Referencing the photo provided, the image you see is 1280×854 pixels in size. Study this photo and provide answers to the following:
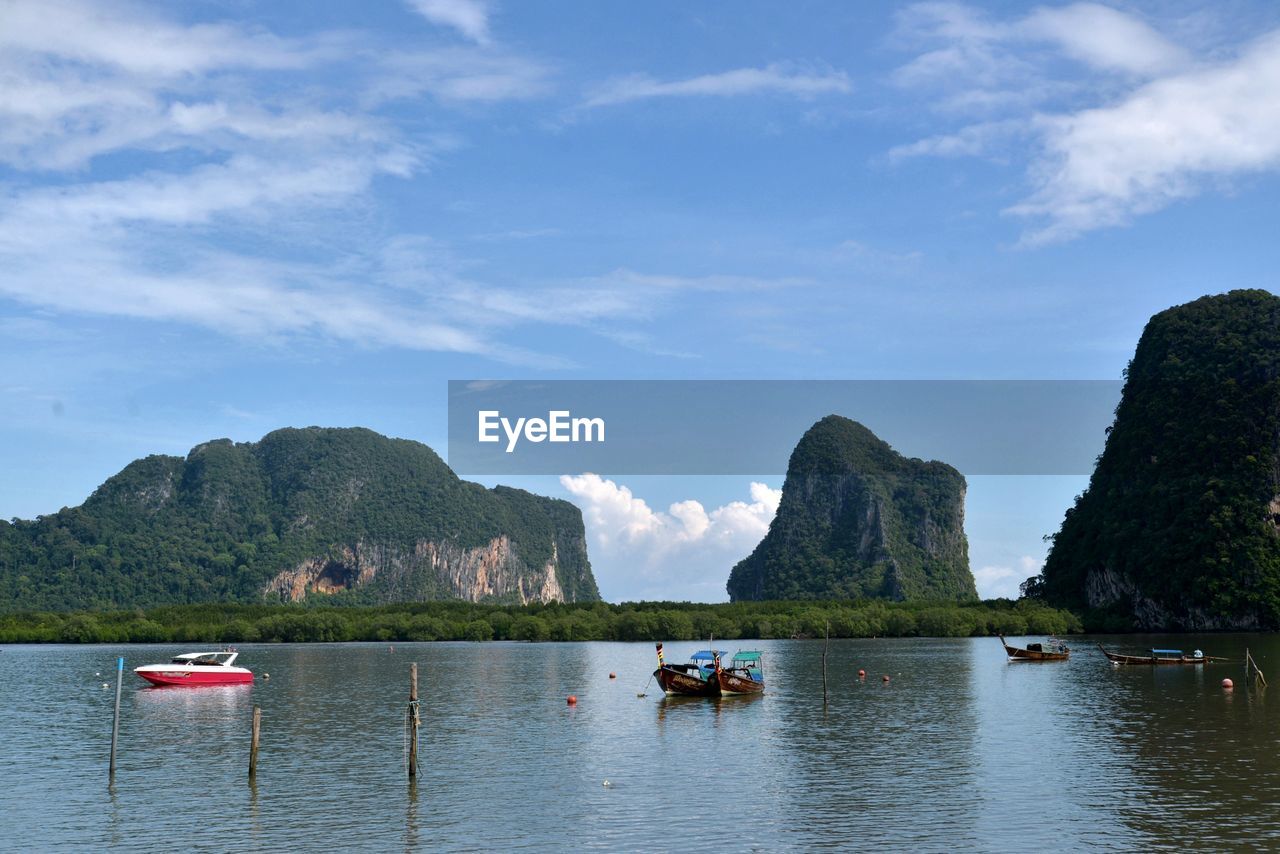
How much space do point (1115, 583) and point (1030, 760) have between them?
110m

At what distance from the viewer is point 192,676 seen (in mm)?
76875

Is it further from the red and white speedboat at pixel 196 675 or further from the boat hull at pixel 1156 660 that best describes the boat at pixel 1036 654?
the red and white speedboat at pixel 196 675

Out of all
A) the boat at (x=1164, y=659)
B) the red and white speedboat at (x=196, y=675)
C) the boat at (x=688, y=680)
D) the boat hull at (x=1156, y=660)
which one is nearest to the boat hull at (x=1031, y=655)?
the boat at (x=1164, y=659)

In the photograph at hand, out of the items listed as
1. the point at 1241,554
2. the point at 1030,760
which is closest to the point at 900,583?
the point at 1241,554

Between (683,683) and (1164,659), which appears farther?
(1164,659)

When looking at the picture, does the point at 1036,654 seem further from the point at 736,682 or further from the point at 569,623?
the point at 569,623

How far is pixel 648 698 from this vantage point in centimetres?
6462

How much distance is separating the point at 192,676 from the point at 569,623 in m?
63.4

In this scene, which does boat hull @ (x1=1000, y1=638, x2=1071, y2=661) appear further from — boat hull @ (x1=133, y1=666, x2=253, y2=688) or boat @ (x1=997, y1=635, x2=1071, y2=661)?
boat hull @ (x1=133, y1=666, x2=253, y2=688)

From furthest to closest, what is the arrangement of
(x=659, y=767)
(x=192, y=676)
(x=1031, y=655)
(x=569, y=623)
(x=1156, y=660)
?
(x=569, y=623) → (x=1031, y=655) → (x=1156, y=660) → (x=192, y=676) → (x=659, y=767)

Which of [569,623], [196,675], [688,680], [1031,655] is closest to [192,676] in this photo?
[196,675]

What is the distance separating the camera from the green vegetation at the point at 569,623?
13388 centimetres

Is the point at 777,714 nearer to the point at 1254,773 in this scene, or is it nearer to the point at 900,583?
the point at 1254,773

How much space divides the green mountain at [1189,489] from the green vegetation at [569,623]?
9.38 metres
